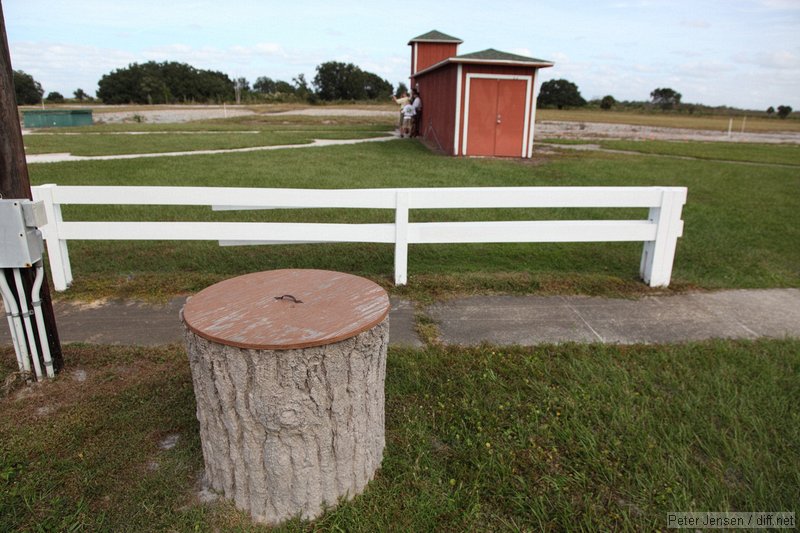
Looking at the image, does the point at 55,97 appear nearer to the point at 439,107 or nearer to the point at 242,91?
the point at 242,91

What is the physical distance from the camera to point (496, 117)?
16.8m

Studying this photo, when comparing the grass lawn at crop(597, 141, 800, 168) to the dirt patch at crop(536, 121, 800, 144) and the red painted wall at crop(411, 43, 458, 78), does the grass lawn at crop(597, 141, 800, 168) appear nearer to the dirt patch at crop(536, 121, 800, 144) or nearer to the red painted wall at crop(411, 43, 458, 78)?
the dirt patch at crop(536, 121, 800, 144)

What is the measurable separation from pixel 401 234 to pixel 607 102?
86.0 m

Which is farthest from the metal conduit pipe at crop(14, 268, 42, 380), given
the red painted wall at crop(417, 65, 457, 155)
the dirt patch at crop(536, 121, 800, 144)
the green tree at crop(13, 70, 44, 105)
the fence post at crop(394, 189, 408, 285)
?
the green tree at crop(13, 70, 44, 105)

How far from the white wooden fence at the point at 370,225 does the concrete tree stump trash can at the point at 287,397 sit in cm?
246

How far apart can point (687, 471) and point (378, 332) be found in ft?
5.44

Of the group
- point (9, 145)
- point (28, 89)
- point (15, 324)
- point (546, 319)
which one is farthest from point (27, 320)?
point (28, 89)

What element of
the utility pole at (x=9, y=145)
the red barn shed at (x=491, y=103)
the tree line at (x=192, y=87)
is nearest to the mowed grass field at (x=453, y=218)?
the red barn shed at (x=491, y=103)

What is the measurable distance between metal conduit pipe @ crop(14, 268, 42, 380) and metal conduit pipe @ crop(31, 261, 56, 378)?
0.12ft

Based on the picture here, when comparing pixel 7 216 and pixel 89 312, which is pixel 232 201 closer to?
pixel 89 312

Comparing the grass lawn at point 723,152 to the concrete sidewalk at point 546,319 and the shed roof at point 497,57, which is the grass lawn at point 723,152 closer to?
the shed roof at point 497,57

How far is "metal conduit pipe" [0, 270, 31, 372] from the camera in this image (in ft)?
11.0

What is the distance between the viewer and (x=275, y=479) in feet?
8.11

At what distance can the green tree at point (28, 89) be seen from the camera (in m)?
69.8
